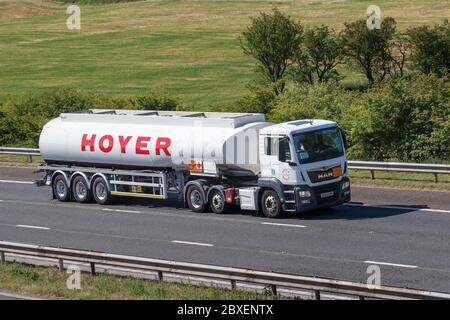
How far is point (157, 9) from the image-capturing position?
10912cm

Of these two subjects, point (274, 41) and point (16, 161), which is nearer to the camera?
point (16, 161)

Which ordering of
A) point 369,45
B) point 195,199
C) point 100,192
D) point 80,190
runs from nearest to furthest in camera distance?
1. point 195,199
2. point 100,192
3. point 80,190
4. point 369,45

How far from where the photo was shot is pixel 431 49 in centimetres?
5744

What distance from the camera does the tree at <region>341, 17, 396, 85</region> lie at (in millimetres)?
59219

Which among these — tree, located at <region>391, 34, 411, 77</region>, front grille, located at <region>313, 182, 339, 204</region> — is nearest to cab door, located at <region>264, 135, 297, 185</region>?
front grille, located at <region>313, 182, 339, 204</region>

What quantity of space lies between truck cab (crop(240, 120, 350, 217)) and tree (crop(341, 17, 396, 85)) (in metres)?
32.6

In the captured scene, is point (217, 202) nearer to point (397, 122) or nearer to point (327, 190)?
point (327, 190)

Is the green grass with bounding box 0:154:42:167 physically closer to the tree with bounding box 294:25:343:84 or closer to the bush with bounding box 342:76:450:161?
the bush with bounding box 342:76:450:161

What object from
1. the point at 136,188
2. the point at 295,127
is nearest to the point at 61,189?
the point at 136,188

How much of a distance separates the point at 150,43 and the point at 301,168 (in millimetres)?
64673

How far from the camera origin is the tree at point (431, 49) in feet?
186

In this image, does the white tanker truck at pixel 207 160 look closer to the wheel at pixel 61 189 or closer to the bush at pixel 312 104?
the wheel at pixel 61 189
